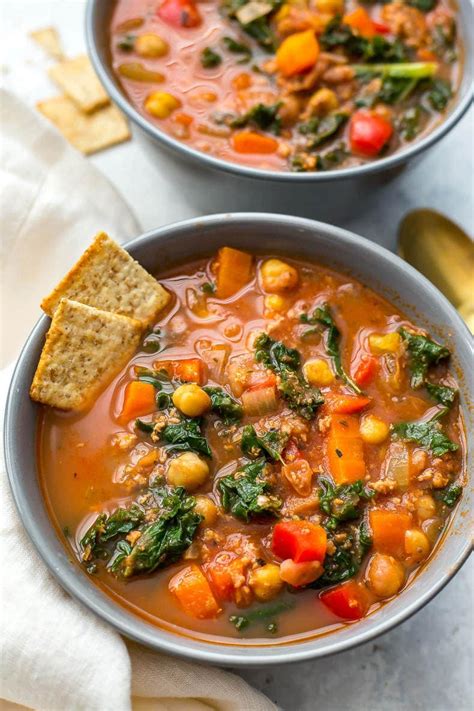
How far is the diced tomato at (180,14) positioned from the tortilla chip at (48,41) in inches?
30.5

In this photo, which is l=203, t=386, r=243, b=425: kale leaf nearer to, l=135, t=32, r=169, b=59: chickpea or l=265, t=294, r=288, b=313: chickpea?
l=265, t=294, r=288, b=313: chickpea

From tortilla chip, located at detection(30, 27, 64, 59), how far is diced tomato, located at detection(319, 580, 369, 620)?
12.1ft

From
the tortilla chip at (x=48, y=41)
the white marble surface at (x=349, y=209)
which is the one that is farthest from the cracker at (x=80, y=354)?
the tortilla chip at (x=48, y=41)

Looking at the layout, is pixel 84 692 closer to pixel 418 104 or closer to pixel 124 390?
pixel 124 390

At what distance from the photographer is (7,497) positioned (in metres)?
4.05

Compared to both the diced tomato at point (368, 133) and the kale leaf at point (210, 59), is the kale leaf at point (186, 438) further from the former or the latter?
the kale leaf at point (210, 59)

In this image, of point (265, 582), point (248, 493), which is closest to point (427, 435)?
point (248, 493)

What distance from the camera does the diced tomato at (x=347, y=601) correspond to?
12.6 feet

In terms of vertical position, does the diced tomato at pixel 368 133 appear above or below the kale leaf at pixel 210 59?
below

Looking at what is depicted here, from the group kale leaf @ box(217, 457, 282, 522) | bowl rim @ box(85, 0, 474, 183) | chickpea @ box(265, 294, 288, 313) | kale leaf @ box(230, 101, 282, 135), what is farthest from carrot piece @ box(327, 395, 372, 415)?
kale leaf @ box(230, 101, 282, 135)

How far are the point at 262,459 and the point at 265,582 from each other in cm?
51

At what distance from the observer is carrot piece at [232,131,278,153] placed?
502 cm

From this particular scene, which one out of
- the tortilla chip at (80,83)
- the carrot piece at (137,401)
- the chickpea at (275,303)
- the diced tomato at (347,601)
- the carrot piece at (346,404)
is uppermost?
the tortilla chip at (80,83)

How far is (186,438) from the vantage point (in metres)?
4.06
